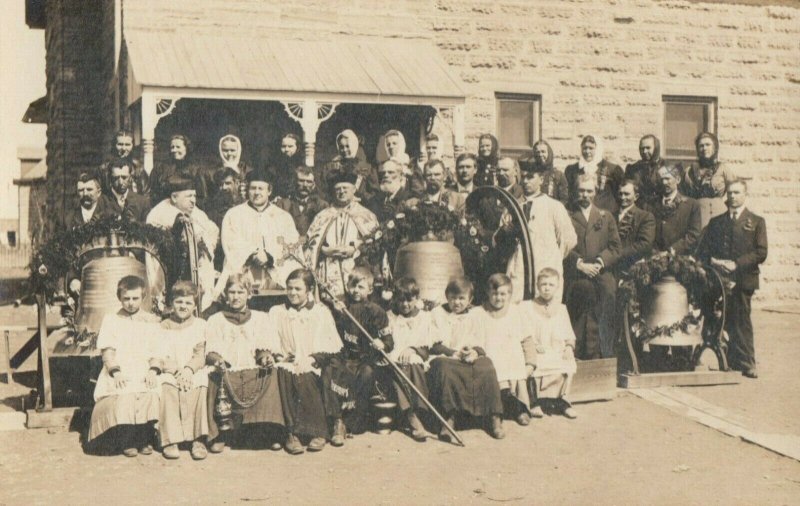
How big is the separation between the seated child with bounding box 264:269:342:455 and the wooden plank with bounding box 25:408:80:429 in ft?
5.71

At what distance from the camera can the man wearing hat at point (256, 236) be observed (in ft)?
25.9

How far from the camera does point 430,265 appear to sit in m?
7.27

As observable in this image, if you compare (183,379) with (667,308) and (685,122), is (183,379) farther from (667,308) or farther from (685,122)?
(685,122)

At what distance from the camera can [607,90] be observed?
42.6 ft

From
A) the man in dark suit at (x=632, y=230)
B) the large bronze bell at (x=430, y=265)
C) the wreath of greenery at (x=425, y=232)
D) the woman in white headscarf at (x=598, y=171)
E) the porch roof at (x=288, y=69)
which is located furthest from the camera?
the porch roof at (x=288, y=69)

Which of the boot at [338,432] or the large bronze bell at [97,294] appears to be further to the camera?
the large bronze bell at [97,294]

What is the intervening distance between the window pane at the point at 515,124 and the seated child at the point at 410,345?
6151 millimetres

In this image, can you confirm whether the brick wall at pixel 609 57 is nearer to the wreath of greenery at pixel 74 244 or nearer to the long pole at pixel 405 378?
the wreath of greenery at pixel 74 244

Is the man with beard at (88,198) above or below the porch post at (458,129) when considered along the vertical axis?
below

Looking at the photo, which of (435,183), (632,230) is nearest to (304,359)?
(435,183)

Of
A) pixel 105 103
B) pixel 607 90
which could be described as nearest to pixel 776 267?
pixel 607 90

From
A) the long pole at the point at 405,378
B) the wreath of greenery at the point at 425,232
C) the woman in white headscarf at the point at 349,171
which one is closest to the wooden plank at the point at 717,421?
the wreath of greenery at the point at 425,232

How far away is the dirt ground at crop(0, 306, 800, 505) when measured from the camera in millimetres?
5402

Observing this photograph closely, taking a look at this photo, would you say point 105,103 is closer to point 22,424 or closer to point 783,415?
point 22,424
